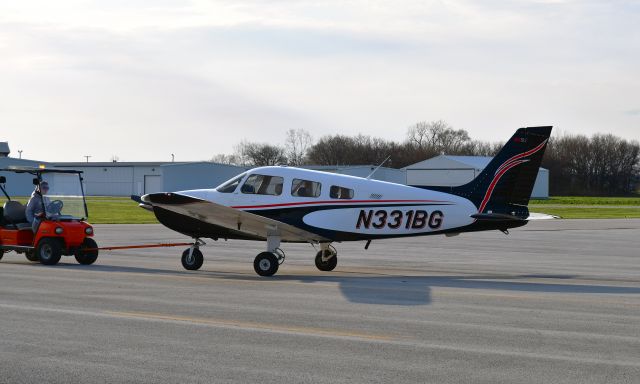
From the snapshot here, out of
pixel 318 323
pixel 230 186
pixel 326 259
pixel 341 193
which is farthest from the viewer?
pixel 326 259

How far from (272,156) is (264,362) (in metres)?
112

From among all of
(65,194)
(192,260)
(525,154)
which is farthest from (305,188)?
(65,194)

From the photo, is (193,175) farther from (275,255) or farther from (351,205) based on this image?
(351,205)

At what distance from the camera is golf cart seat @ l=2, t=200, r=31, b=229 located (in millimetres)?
19750

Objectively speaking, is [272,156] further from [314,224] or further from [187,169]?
[314,224]

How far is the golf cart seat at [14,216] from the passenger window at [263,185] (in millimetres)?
5293

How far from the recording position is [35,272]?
56.8 feet

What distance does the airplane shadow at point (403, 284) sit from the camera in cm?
1366

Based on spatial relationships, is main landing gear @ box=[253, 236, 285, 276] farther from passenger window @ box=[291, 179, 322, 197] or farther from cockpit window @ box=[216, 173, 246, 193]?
cockpit window @ box=[216, 173, 246, 193]

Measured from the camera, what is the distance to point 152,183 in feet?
302

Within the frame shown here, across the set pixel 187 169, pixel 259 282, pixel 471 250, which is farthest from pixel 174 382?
pixel 187 169

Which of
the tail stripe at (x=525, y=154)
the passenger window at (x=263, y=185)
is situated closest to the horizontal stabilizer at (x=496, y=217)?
the tail stripe at (x=525, y=154)

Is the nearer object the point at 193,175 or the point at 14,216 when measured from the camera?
the point at 14,216

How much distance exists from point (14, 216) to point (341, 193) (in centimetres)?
766
